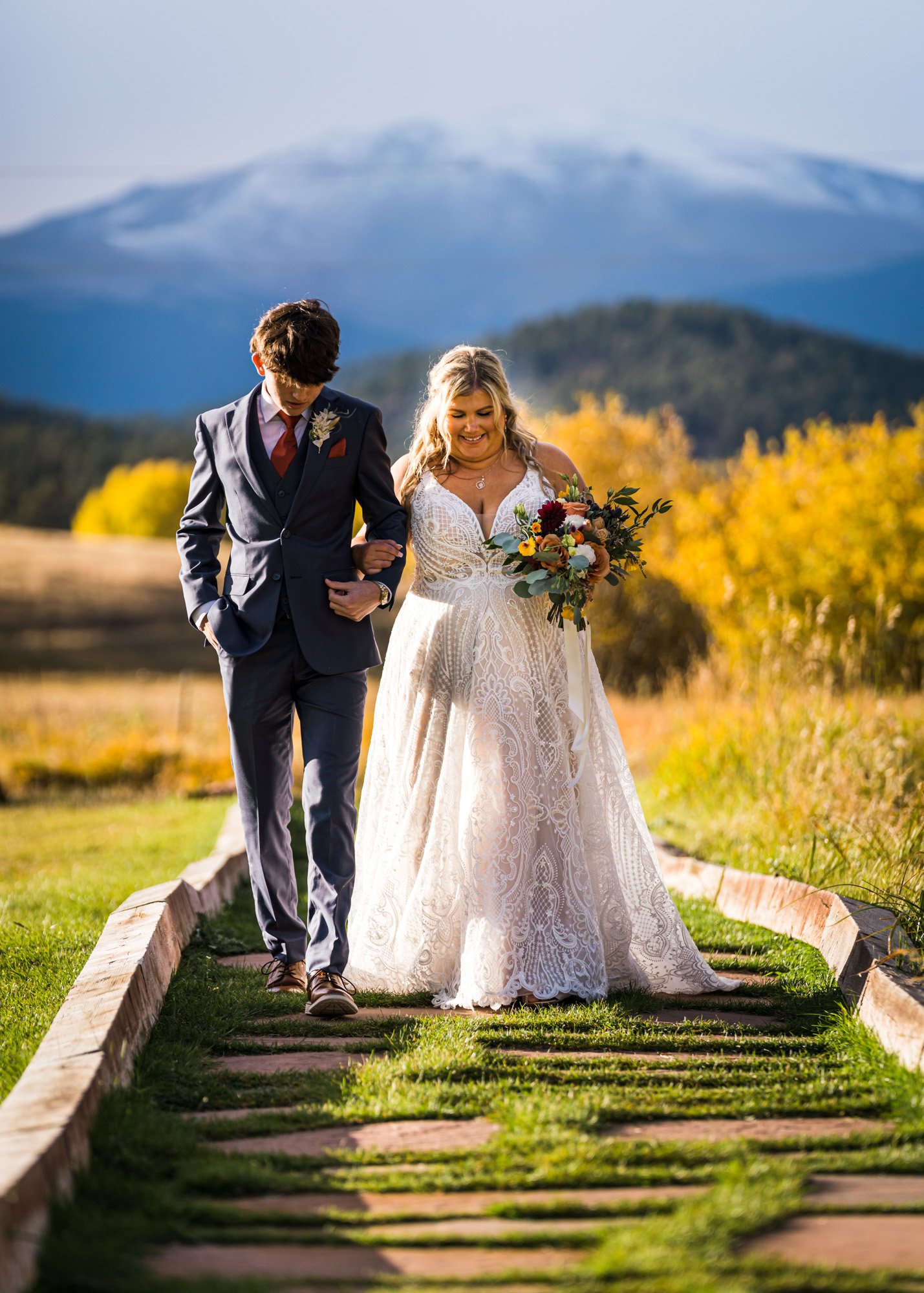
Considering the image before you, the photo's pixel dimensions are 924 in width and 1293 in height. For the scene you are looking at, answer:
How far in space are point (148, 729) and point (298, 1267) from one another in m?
17.3

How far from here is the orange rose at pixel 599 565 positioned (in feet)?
15.8

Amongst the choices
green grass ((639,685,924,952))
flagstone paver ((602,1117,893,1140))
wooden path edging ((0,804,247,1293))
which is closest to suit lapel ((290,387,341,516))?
wooden path edging ((0,804,247,1293))

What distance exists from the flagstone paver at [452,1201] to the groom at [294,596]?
156 cm

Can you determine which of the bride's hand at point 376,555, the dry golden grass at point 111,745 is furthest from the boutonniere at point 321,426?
the dry golden grass at point 111,745

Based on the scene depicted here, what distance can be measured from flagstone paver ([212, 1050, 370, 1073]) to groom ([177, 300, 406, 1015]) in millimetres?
435

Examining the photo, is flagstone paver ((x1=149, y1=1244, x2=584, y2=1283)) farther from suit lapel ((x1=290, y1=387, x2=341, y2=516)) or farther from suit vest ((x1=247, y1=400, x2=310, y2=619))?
suit lapel ((x1=290, y1=387, x2=341, y2=516))

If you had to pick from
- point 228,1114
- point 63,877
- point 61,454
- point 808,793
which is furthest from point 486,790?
point 61,454

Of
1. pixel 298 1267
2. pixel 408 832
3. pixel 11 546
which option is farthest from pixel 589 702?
pixel 11 546

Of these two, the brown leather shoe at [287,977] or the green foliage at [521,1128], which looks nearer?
the green foliage at [521,1128]

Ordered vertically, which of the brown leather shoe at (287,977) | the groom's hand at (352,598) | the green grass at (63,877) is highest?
the groom's hand at (352,598)

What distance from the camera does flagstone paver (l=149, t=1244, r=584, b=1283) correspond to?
250cm

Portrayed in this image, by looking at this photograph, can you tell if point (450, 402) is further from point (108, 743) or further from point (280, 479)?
point (108, 743)

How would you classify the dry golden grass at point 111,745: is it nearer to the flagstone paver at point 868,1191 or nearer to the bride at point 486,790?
the bride at point 486,790

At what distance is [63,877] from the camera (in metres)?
7.85
